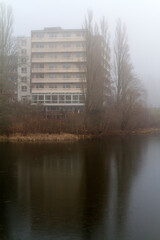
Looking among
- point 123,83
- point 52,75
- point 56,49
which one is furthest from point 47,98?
point 123,83

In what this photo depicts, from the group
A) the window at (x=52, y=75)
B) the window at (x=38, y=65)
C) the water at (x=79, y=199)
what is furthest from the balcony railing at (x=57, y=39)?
the water at (x=79, y=199)

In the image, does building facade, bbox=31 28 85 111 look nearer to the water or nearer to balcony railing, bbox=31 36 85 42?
balcony railing, bbox=31 36 85 42

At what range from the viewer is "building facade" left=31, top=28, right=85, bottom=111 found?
176 ft

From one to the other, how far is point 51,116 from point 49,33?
32.2 m

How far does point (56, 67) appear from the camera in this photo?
55.2 meters

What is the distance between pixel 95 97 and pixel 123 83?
5342mm

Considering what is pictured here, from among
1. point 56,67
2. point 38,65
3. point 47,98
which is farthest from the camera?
point 38,65

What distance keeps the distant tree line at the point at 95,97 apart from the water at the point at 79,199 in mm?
11502

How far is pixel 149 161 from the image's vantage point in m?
13.9

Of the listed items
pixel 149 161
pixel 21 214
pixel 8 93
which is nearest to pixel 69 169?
pixel 149 161

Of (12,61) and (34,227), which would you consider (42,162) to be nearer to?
(34,227)

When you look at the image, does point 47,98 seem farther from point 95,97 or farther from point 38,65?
point 95,97

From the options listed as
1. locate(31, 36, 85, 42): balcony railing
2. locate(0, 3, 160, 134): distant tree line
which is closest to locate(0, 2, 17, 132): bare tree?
locate(0, 3, 160, 134): distant tree line

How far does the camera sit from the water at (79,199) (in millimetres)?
5461
